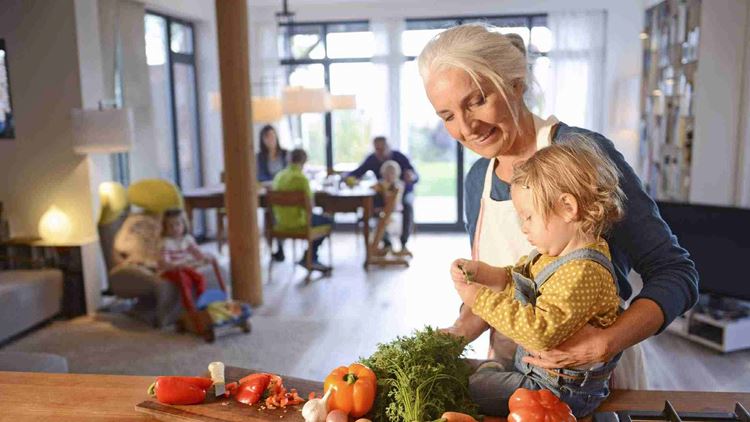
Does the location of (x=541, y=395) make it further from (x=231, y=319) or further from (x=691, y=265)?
(x=231, y=319)

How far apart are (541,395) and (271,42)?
26.1 feet

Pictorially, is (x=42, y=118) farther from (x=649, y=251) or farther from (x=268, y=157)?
(x=649, y=251)

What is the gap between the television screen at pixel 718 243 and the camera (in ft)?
13.6

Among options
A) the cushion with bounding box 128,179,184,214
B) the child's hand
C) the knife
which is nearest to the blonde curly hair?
the child's hand

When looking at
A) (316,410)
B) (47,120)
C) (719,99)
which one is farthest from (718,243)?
(47,120)

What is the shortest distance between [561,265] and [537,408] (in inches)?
10.3

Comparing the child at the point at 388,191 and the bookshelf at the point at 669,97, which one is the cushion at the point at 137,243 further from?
the bookshelf at the point at 669,97

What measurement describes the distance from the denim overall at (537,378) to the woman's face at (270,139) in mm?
6582

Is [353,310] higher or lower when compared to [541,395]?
lower

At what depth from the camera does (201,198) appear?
6855mm

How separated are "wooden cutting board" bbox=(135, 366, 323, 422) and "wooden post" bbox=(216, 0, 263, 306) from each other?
3.92 m

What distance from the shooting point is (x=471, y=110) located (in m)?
1.30

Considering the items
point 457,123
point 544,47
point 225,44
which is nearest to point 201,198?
point 225,44

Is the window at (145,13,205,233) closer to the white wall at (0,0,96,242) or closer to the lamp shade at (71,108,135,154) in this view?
the white wall at (0,0,96,242)
